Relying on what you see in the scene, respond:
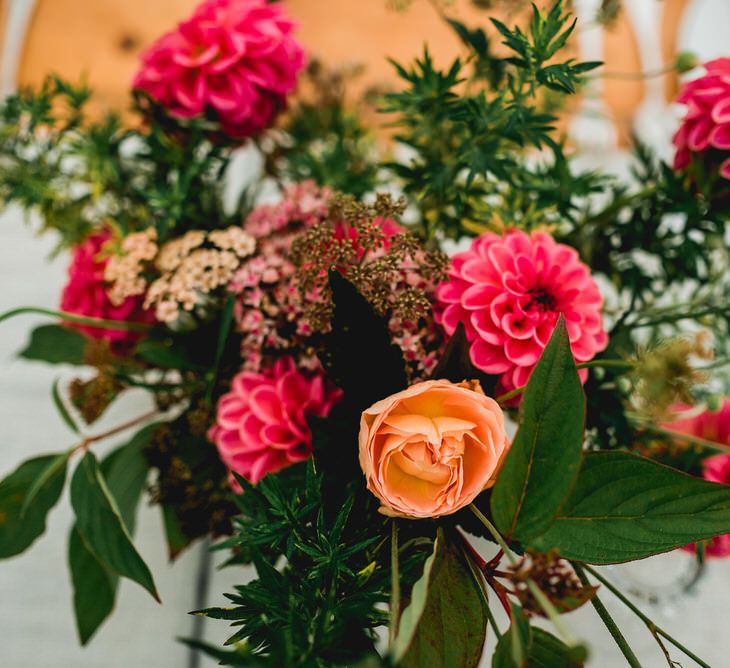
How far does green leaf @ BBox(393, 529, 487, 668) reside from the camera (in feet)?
0.87

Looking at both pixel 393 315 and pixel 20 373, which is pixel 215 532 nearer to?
pixel 393 315

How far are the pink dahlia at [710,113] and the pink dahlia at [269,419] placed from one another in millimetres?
304

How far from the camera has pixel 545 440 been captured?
0.86 ft

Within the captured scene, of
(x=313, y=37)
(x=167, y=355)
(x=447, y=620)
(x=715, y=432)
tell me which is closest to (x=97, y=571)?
(x=167, y=355)

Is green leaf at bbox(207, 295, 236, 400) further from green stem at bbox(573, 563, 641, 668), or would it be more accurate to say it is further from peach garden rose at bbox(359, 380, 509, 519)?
green stem at bbox(573, 563, 641, 668)

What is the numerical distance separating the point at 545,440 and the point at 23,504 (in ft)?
1.23

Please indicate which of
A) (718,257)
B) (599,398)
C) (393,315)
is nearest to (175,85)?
(393,315)

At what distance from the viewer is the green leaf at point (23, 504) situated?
1.36 feet

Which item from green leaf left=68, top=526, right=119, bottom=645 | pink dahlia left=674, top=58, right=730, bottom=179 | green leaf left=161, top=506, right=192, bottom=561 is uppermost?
pink dahlia left=674, top=58, right=730, bottom=179

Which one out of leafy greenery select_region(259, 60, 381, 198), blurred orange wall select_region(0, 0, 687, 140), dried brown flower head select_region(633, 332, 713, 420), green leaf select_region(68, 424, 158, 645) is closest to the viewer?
dried brown flower head select_region(633, 332, 713, 420)

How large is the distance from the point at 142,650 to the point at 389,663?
0.43 metres

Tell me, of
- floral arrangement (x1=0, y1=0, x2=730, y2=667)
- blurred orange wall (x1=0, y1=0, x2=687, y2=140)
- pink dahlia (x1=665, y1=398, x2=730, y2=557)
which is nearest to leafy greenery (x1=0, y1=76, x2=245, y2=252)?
Result: floral arrangement (x1=0, y1=0, x2=730, y2=667)

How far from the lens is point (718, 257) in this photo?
0.60m

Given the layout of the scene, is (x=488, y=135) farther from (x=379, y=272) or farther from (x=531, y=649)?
(x=531, y=649)
